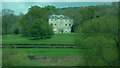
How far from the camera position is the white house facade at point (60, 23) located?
11.5 metres

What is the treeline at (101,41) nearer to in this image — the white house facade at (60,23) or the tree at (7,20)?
the tree at (7,20)

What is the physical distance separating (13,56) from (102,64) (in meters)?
1.69

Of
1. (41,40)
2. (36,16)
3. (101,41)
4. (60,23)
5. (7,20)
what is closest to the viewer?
(101,41)

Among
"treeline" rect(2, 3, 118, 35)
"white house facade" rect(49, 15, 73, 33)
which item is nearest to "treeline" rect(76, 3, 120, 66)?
"treeline" rect(2, 3, 118, 35)

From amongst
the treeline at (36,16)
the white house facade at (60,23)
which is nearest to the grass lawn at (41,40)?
the treeline at (36,16)

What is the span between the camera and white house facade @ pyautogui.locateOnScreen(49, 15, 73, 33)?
1148cm

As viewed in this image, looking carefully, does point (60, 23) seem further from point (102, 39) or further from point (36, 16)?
point (102, 39)

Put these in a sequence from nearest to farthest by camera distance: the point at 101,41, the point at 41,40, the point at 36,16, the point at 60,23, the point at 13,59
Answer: the point at 13,59 → the point at 101,41 → the point at 41,40 → the point at 36,16 → the point at 60,23

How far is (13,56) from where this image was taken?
17.1 feet

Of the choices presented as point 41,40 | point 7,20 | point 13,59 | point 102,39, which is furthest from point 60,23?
point 13,59

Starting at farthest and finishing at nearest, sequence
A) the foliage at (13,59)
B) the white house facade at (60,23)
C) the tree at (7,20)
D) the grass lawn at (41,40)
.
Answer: the white house facade at (60,23) < the tree at (7,20) < the grass lawn at (41,40) < the foliage at (13,59)

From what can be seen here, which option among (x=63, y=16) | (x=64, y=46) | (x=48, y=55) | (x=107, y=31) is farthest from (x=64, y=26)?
(x=107, y=31)

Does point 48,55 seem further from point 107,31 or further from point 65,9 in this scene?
point 65,9

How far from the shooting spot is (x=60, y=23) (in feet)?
40.4
